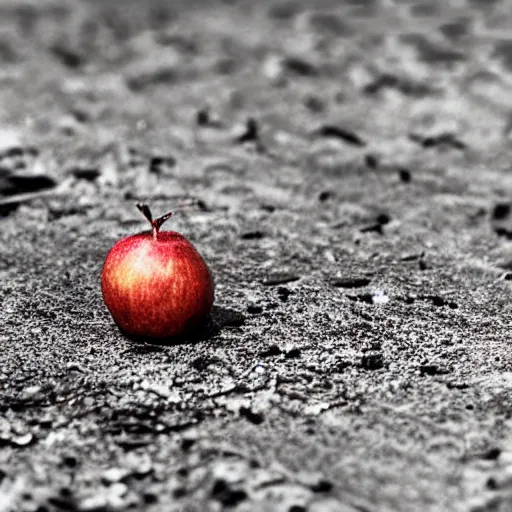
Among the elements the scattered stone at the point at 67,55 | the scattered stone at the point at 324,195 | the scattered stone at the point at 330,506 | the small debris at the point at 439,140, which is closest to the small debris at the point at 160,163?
the scattered stone at the point at 324,195

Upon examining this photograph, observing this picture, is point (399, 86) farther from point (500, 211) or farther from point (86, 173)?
point (86, 173)

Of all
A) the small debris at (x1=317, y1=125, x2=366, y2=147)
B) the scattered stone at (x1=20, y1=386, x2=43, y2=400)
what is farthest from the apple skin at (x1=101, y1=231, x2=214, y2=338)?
the small debris at (x1=317, y1=125, x2=366, y2=147)

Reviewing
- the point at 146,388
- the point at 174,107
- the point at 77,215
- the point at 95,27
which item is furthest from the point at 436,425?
the point at 95,27

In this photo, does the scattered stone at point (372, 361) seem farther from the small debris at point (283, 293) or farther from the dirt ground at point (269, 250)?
the small debris at point (283, 293)

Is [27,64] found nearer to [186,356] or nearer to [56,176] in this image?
[56,176]

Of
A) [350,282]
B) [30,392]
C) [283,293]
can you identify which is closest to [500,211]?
[350,282]

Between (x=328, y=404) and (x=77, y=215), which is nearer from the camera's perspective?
(x=328, y=404)
